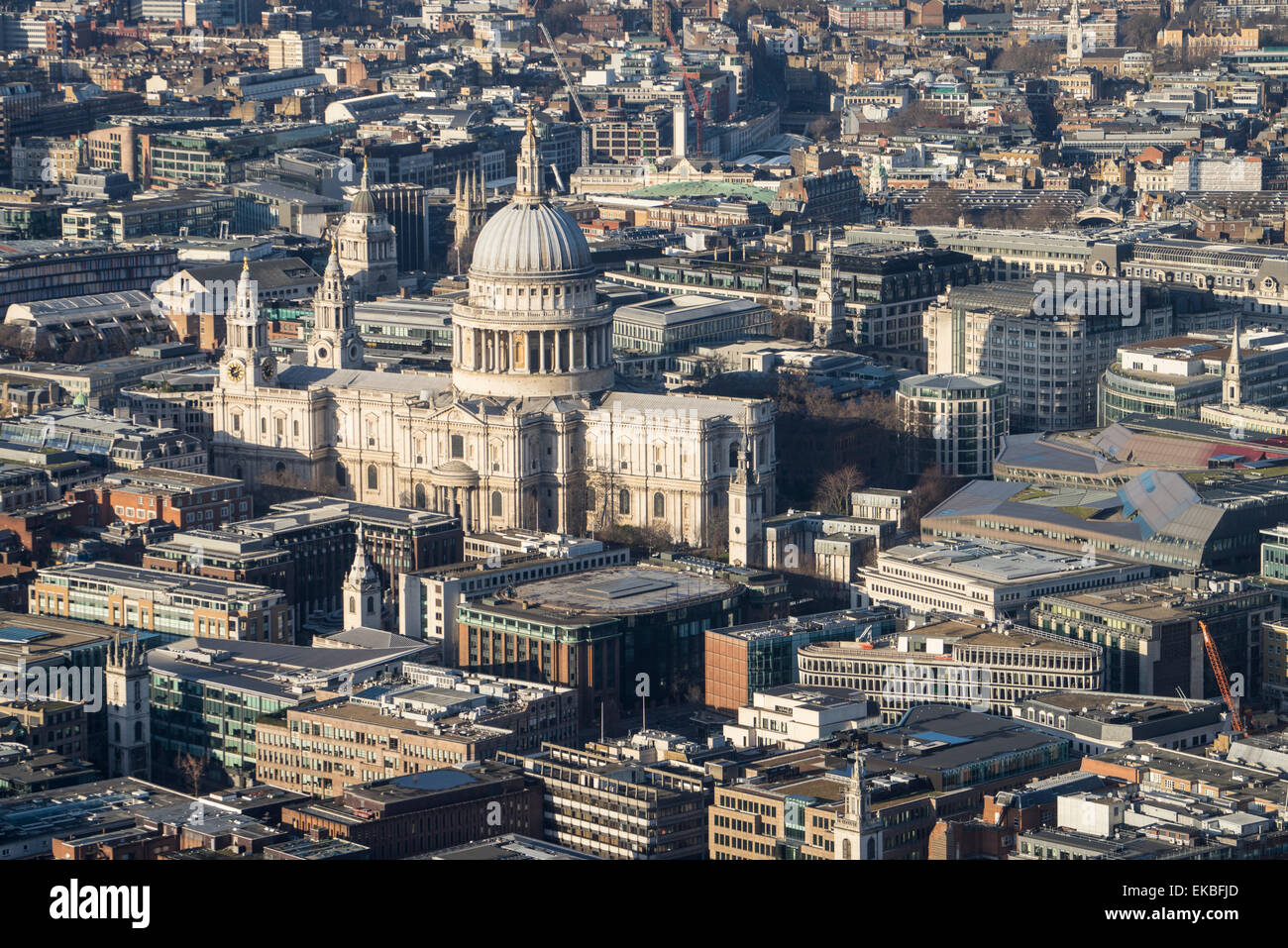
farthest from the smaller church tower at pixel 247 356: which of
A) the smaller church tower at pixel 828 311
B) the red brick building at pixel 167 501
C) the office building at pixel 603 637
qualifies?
the smaller church tower at pixel 828 311

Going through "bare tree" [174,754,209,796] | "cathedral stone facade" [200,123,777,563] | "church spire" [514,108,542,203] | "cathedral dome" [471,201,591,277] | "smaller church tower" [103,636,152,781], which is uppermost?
"church spire" [514,108,542,203]

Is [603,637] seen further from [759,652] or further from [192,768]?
[192,768]

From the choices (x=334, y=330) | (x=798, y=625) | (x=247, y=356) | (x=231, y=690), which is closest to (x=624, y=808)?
(x=231, y=690)

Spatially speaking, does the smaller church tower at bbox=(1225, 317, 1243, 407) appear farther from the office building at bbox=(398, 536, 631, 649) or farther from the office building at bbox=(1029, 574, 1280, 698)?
the office building at bbox=(398, 536, 631, 649)

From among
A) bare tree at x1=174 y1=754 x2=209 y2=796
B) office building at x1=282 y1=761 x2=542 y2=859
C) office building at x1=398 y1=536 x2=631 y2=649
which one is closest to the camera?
office building at x1=282 y1=761 x2=542 y2=859

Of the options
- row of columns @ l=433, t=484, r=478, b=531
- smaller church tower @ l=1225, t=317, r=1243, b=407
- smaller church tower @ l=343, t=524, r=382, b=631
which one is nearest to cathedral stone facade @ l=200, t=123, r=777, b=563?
row of columns @ l=433, t=484, r=478, b=531

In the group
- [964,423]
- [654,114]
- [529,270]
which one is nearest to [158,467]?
[529,270]

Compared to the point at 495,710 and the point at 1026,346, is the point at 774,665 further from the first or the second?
the point at 1026,346
